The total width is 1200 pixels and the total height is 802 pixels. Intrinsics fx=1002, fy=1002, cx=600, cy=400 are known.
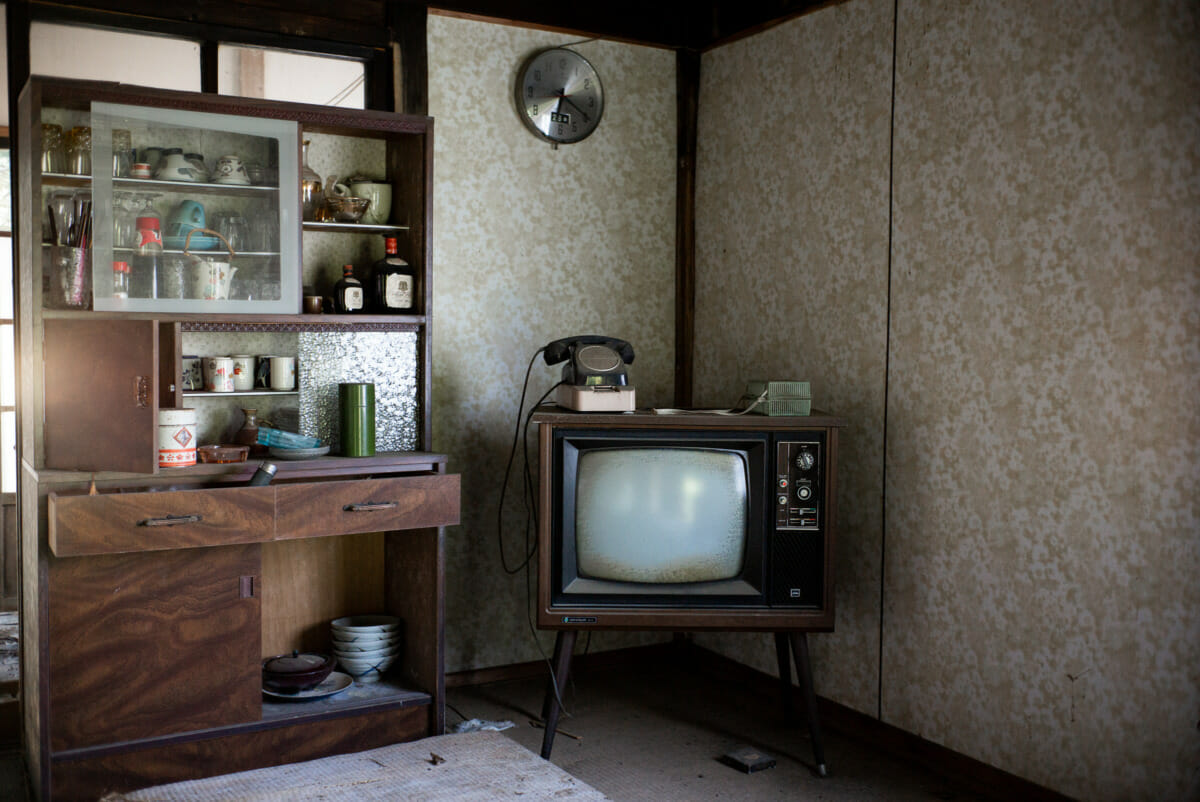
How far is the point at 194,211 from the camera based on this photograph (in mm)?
2621

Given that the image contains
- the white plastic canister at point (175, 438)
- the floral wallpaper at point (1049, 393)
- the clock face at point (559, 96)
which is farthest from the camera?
the clock face at point (559, 96)

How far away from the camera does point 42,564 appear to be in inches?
89.1

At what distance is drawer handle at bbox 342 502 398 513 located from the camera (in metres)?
2.53

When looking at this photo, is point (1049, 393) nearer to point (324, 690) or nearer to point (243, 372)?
point (324, 690)

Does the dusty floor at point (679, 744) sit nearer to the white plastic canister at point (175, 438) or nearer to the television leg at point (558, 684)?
the television leg at point (558, 684)

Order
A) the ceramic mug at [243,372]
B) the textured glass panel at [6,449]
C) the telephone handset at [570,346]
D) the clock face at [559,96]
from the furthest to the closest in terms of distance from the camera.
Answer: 1. the textured glass panel at [6,449]
2. the clock face at [559,96]
3. the telephone handset at [570,346]
4. the ceramic mug at [243,372]

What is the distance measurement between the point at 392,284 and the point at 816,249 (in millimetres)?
1298

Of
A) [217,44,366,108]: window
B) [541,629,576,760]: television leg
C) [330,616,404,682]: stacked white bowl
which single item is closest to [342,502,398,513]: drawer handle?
[330,616,404,682]: stacked white bowl

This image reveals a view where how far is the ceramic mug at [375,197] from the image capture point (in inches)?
115

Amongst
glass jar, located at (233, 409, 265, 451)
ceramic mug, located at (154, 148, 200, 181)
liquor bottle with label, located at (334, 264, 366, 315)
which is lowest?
glass jar, located at (233, 409, 265, 451)

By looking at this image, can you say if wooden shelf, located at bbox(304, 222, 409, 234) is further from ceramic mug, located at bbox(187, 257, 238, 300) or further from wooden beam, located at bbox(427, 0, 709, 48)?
wooden beam, located at bbox(427, 0, 709, 48)

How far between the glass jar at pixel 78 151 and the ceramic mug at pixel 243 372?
600mm

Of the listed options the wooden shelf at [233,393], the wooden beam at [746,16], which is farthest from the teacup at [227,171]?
the wooden beam at [746,16]

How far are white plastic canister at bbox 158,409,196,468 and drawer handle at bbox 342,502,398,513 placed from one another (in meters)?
0.40
